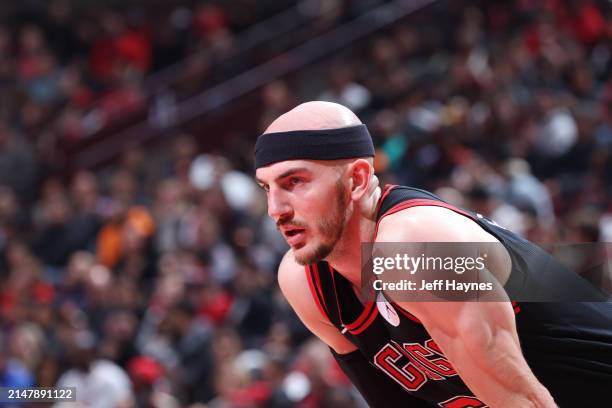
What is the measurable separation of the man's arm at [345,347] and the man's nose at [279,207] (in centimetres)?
56

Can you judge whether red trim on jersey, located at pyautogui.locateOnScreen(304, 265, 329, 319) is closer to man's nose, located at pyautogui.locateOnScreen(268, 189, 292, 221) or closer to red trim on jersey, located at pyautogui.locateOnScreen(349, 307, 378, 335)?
red trim on jersey, located at pyautogui.locateOnScreen(349, 307, 378, 335)

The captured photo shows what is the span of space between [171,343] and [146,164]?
415 cm

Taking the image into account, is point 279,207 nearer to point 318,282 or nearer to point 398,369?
point 318,282

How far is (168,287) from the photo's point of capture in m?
10.1

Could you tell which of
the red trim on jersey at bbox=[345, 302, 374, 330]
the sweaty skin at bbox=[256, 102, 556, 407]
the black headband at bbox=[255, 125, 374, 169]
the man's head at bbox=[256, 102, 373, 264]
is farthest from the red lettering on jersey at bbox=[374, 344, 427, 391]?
the black headband at bbox=[255, 125, 374, 169]

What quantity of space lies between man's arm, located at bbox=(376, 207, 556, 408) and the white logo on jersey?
308 mm

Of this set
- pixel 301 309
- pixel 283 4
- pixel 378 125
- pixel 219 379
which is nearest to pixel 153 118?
pixel 283 4

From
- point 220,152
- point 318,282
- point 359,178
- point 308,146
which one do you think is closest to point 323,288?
point 318,282

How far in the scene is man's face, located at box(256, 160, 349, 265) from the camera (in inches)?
141

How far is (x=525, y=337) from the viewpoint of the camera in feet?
11.8

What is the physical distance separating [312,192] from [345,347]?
35.2 inches

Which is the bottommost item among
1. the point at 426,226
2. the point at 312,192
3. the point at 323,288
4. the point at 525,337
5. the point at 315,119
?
the point at 525,337

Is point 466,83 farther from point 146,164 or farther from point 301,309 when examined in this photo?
point 301,309

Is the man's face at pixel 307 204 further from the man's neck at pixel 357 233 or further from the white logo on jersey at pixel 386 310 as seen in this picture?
the white logo on jersey at pixel 386 310
